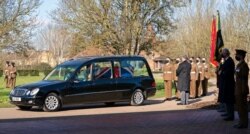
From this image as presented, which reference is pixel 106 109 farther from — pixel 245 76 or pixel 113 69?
pixel 245 76

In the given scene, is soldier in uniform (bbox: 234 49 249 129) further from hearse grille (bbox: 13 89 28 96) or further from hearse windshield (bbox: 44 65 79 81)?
hearse grille (bbox: 13 89 28 96)

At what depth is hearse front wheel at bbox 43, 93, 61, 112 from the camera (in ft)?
55.3

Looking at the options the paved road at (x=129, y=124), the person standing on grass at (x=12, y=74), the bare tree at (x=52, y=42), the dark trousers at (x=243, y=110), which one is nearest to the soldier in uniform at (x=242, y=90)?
the dark trousers at (x=243, y=110)

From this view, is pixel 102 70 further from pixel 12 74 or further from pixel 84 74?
pixel 12 74

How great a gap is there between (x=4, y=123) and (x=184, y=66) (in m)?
7.89

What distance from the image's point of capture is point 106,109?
57.7ft

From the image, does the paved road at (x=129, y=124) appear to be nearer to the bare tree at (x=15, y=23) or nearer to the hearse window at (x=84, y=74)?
the hearse window at (x=84, y=74)

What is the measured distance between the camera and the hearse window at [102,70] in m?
18.0

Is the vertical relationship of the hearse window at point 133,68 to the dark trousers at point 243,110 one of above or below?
above

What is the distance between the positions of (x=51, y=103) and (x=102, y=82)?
211cm

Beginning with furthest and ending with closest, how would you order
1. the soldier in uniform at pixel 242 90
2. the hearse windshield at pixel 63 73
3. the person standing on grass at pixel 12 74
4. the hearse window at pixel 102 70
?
the person standing on grass at pixel 12 74 → the hearse window at pixel 102 70 → the hearse windshield at pixel 63 73 → the soldier in uniform at pixel 242 90

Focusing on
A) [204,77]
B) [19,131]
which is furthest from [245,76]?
[204,77]

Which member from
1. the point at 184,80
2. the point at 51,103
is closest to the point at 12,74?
the point at 51,103

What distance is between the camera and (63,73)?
17.8 m
